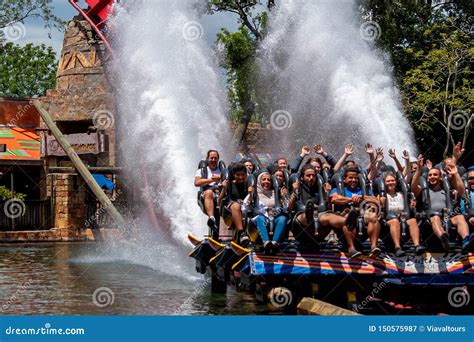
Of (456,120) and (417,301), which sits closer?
(417,301)

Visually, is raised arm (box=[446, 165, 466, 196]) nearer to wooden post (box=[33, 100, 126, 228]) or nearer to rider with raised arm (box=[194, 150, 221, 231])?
rider with raised arm (box=[194, 150, 221, 231])

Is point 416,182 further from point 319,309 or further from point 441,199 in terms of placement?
point 319,309

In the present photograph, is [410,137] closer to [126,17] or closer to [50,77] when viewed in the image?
[126,17]

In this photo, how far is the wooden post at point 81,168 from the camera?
23484 millimetres

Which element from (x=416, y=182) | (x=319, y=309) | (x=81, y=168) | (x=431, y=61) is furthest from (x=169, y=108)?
(x=319, y=309)

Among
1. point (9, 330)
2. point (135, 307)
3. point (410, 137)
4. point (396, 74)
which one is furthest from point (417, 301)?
point (396, 74)

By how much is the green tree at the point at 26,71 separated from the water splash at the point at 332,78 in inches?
990

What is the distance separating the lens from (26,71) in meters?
48.0

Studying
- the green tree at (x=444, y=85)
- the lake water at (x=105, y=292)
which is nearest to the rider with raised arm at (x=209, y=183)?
the lake water at (x=105, y=292)

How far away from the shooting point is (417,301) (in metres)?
9.84

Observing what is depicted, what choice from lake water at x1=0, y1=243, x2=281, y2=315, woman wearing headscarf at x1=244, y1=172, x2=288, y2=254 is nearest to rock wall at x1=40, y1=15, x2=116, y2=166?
lake water at x1=0, y1=243, x2=281, y2=315

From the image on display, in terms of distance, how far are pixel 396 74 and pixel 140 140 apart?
9342 millimetres

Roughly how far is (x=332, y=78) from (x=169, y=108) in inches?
145

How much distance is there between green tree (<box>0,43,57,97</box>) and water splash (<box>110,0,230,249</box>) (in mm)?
27030
